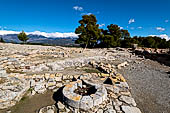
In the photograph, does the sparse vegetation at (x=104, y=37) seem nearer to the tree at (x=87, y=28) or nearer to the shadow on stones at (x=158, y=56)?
the tree at (x=87, y=28)

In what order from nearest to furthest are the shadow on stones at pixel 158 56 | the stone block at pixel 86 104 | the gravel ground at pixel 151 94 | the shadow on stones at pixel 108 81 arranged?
the stone block at pixel 86 104 → the gravel ground at pixel 151 94 → the shadow on stones at pixel 108 81 → the shadow on stones at pixel 158 56

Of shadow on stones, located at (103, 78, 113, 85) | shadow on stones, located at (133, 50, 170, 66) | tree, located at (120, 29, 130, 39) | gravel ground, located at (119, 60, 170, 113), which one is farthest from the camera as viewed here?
tree, located at (120, 29, 130, 39)

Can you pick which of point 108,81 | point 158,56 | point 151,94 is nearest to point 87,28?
point 158,56

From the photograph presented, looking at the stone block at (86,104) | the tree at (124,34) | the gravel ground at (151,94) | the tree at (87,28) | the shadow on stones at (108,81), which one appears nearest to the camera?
the stone block at (86,104)

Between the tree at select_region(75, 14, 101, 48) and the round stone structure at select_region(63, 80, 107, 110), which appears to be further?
the tree at select_region(75, 14, 101, 48)

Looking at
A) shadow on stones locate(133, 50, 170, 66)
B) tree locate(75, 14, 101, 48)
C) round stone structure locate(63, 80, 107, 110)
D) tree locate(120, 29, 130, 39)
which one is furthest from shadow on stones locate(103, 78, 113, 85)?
tree locate(120, 29, 130, 39)

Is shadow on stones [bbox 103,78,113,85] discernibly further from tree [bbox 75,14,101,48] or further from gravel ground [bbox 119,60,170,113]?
tree [bbox 75,14,101,48]

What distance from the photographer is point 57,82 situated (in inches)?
198

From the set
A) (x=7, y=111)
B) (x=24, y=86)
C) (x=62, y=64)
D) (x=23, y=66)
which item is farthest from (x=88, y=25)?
(x=7, y=111)

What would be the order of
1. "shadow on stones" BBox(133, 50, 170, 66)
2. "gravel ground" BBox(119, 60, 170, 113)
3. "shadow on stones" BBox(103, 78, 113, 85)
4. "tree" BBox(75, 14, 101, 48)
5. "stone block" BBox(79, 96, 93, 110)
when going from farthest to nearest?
"tree" BBox(75, 14, 101, 48) < "shadow on stones" BBox(133, 50, 170, 66) < "shadow on stones" BBox(103, 78, 113, 85) < "gravel ground" BBox(119, 60, 170, 113) < "stone block" BBox(79, 96, 93, 110)

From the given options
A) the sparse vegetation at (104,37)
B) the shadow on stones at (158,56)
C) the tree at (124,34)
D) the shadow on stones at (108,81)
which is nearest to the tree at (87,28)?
the sparse vegetation at (104,37)

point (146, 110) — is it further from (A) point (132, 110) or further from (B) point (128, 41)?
(B) point (128, 41)

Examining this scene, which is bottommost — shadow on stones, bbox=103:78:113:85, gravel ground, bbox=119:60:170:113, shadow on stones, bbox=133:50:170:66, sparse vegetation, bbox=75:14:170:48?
gravel ground, bbox=119:60:170:113

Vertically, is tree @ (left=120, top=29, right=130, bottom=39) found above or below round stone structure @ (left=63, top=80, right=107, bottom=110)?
above
